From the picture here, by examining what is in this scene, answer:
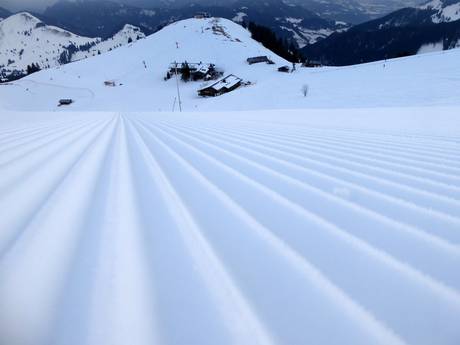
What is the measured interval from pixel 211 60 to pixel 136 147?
74.7m

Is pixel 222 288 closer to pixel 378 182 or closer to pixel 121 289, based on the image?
pixel 121 289

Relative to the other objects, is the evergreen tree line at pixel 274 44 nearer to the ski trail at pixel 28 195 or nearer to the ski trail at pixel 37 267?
the ski trail at pixel 28 195

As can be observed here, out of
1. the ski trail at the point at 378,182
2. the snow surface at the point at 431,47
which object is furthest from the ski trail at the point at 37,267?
the snow surface at the point at 431,47

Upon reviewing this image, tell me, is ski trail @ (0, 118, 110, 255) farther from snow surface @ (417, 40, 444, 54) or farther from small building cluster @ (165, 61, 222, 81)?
snow surface @ (417, 40, 444, 54)

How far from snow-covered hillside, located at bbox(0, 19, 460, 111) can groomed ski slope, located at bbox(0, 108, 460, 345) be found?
893 inches

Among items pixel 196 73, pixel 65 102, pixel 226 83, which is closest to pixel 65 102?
pixel 65 102

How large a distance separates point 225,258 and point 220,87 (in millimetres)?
48154

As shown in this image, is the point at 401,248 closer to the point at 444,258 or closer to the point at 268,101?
the point at 444,258

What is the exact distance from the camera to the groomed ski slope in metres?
0.90

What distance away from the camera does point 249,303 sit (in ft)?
3.28

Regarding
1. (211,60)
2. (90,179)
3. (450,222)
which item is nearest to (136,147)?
(90,179)

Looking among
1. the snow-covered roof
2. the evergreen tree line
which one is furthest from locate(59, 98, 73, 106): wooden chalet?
the evergreen tree line

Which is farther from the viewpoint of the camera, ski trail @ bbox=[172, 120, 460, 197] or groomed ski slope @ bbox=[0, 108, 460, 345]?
ski trail @ bbox=[172, 120, 460, 197]

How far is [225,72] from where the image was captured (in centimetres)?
6431
